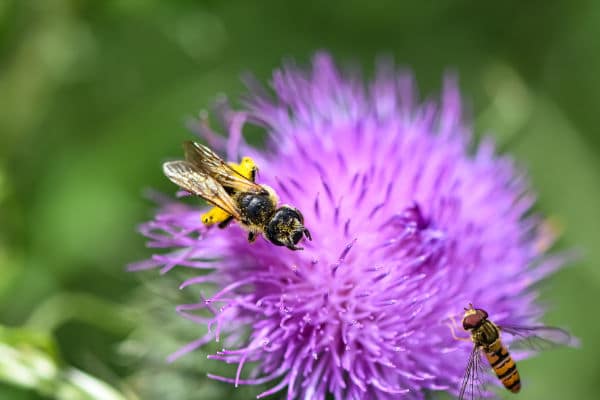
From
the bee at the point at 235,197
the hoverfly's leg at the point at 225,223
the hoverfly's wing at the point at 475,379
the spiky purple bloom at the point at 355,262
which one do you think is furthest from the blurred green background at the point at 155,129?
the hoverfly's wing at the point at 475,379

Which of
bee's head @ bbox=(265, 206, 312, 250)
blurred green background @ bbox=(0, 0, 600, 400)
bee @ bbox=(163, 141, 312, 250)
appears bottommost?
bee's head @ bbox=(265, 206, 312, 250)

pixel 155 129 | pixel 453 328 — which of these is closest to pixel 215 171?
pixel 453 328

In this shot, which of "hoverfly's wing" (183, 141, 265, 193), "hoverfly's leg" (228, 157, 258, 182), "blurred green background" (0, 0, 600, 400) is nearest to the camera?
"hoverfly's wing" (183, 141, 265, 193)

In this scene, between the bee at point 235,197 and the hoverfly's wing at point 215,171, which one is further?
the hoverfly's wing at point 215,171

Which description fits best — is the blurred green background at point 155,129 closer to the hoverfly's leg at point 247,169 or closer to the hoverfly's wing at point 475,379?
the hoverfly's leg at point 247,169

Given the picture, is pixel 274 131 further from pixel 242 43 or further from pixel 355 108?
pixel 242 43

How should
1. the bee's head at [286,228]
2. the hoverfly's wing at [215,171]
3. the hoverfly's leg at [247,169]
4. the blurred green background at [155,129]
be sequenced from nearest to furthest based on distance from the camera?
the bee's head at [286,228] → the hoverfly's wing at [215,171] → the hoverfly's leg at [247,169] → the blurred green background at [155,129]

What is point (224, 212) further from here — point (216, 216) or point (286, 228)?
point (286, 228)

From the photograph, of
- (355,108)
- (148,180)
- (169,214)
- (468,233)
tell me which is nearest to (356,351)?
(468,233)

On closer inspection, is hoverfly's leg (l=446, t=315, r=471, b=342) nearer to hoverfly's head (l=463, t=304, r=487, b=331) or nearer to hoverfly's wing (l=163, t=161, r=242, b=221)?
hoverfly's head (l=463, t=304, r=487, b=331)

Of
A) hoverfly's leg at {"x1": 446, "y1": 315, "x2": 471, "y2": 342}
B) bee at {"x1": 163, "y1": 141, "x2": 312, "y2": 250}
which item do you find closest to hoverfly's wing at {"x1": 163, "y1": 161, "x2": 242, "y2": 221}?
bee at {"x1": 163, "y1": 141, "x2": 312, "y2": 250}
